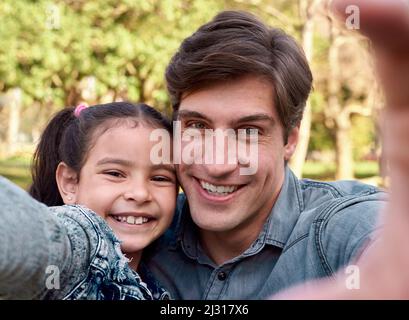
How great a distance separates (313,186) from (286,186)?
0.09 m

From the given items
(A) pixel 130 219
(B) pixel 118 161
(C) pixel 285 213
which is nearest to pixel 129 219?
(A) pixel 130 219

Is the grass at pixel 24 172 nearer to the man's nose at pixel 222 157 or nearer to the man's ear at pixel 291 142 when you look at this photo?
the man's ear at pixel 291 142

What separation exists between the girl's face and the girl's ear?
4 cm

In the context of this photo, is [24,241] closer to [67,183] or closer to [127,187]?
[127,187]

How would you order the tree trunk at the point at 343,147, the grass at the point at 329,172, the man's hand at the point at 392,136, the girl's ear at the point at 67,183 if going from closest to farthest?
the man's hand at the point at 392,136 < the girl's ear at the point at 67,183 < the tree trunk at the point at 343,147 < the grass at the point at 329,172

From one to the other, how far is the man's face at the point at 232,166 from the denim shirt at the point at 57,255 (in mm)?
378

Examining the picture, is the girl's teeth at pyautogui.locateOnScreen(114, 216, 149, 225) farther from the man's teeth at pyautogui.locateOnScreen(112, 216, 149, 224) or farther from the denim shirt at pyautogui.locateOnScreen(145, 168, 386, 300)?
the denim shirt at pyautogui.locateOnScreen(145, 168, 386, 300)

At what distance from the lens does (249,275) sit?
Result: 4.43ft

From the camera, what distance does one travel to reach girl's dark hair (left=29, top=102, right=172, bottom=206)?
142 cm

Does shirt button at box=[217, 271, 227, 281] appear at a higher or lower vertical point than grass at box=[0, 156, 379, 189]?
lower

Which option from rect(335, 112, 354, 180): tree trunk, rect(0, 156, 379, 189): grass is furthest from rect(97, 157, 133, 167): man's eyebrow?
rect(335, 112, 354, 180): tree trunk

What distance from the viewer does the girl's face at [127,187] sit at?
1319 mm

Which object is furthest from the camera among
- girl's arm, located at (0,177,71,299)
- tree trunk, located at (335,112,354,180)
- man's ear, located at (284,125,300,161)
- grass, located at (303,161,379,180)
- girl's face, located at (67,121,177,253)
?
grass, located at (303,161,379,180)

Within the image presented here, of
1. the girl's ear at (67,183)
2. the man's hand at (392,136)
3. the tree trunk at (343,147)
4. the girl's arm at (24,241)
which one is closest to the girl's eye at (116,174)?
the girl's ear at (67,183)
